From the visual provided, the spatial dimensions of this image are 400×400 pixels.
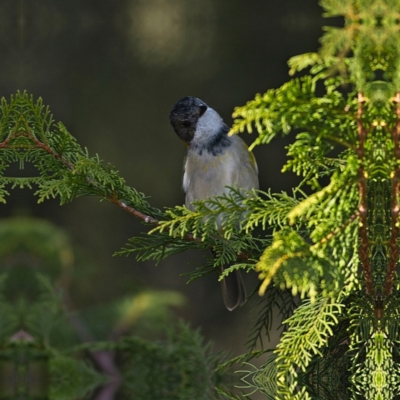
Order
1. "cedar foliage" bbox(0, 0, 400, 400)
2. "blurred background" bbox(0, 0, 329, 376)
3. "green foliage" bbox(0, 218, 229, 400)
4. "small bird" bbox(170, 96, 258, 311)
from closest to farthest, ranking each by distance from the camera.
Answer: "cedar foliage" bbox(0, 0, 400, 400) < "green foliage" bbox(0, 218, 229, 400) < "small bird" bbox(170, 96, 258, 311) < "blurred background" bbox(0, 0, 329, 376)

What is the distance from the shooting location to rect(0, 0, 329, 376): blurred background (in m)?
2.41

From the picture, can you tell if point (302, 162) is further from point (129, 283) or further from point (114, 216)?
point (114, 216)

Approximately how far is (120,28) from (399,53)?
262 cm

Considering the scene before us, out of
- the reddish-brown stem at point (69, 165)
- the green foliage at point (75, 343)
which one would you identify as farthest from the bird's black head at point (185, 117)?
the reddish-brown stem at point (69, 165)

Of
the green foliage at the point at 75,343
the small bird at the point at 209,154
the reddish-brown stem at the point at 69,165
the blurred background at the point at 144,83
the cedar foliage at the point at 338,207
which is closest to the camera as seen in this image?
the cedar foliage at the point at 338,207

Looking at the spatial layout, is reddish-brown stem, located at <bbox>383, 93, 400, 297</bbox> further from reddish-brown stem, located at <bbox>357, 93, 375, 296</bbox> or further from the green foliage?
the green foliage

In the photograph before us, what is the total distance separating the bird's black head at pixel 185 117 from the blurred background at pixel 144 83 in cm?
71

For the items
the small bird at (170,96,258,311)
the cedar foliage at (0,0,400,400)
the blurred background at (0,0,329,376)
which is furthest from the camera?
the blurred background at (0,0,329,376)

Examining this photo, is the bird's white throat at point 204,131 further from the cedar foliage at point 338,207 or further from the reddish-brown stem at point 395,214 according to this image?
the reddish-brown stem at point 395,214

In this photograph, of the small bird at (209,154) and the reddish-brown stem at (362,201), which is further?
the small bird at (209,154)

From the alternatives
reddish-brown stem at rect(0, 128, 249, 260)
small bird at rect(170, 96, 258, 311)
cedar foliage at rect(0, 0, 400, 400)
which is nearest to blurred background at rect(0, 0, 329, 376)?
small bird at rect(170, 96, 258, 311)

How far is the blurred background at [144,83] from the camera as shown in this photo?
241 cm

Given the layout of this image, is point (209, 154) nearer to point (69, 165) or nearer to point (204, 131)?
point (204, 131)

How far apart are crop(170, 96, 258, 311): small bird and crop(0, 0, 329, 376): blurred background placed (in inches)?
27.0
